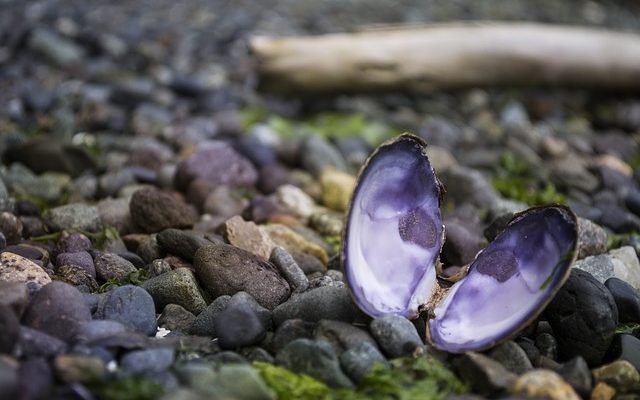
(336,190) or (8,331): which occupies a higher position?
(8,331)

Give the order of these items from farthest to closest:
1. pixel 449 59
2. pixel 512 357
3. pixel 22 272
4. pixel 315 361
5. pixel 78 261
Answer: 1. pixel 449 59
2. pixel 78 261
3. pixel 22 272
4. pixel 512 357
5. pixel 315 361

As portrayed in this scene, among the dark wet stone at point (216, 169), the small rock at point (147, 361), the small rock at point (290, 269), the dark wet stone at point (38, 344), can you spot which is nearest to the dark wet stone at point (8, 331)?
the dark wet stone at point (38, 344)

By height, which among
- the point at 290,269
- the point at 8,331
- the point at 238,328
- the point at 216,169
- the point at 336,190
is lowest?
the point at 336,190

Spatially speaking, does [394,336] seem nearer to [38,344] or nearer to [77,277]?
[38,344]

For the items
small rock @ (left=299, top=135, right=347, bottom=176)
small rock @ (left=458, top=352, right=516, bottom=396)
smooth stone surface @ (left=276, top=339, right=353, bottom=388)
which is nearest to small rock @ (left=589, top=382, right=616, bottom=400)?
small rock @ (left=458, top=352, right=516, bottom=396)

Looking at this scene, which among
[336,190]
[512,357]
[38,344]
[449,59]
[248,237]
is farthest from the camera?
[449,59]

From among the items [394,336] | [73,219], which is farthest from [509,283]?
[73,219]

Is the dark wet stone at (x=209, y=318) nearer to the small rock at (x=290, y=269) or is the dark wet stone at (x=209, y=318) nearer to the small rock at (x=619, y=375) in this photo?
the small rock at (x=290, y=269)
